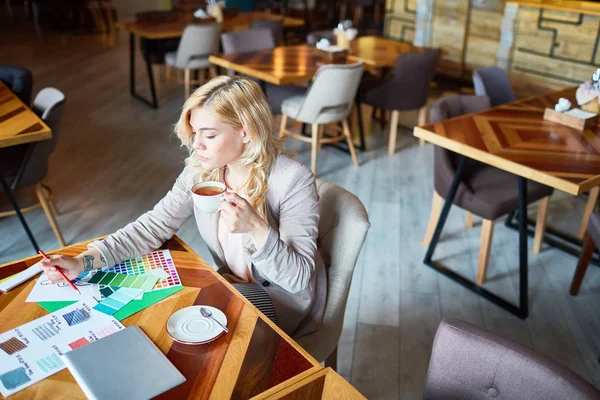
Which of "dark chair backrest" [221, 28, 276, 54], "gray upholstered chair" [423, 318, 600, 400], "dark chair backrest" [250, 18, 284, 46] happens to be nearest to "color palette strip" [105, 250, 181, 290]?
"gray upholstered chair" [423, 318, 600, 400]

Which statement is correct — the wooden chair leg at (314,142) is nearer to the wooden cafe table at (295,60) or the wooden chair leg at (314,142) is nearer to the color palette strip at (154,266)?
the wooden cafe table at (295,60)

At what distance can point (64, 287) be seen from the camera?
4.65 feet

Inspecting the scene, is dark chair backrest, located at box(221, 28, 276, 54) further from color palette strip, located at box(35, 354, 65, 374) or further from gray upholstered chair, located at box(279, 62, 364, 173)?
color palette strip, located at box(35, 354, 65, 374)

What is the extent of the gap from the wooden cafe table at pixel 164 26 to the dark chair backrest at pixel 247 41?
793mm

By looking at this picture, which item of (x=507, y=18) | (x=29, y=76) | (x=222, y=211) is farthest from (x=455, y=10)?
(x=222, y=211)

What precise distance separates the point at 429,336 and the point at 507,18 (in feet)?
15.0

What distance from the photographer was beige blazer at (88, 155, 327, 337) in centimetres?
147

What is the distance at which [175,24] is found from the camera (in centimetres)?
532

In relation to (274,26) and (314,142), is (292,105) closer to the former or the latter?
(314,142)

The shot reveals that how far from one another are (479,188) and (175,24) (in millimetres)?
3707

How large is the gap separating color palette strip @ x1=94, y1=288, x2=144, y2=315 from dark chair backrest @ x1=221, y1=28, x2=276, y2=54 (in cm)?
320

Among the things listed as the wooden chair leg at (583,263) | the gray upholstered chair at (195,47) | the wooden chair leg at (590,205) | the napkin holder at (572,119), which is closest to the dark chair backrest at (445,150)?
the napkin holder at (572,119)

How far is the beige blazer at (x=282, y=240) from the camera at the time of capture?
1.47 m

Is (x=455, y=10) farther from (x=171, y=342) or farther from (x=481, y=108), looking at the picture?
(x=171, y=342)
